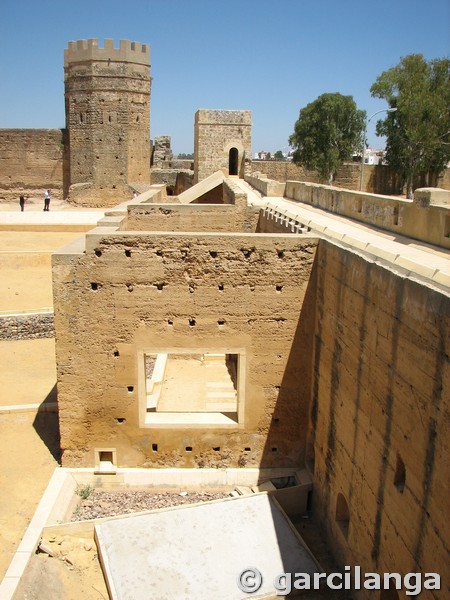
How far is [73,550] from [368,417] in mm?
4093

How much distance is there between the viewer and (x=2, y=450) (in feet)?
31.2

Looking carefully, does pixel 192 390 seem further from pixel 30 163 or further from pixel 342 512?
pixel 30 163

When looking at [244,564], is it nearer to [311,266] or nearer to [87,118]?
[311,266]

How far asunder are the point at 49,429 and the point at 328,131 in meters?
28.6

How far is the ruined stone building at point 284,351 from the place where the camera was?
5.48m

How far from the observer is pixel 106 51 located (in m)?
28.9

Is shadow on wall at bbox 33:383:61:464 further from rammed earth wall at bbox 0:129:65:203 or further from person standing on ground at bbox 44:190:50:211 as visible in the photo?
A: rammed earth wall at bbox 0:129:65:203

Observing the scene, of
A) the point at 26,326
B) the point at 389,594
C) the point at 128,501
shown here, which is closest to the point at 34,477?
the point at 128,501

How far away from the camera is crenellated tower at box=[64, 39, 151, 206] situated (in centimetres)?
2903

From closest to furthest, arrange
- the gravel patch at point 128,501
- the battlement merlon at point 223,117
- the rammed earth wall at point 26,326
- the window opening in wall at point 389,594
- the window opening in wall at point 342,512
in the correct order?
the window opening in wall at point 389,594, the window opening in wall at point 342,512, the gravel patch at point 128,501, the rammed earth wall at point 26,326, the battlement merlon at point 223,117

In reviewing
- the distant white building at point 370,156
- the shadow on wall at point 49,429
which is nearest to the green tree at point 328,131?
the distant white building at point 370,156

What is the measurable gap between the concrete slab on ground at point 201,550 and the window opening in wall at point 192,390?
1.53 m

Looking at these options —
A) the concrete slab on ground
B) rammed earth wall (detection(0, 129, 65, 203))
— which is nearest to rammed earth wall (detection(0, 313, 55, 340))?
the concrete slab on ground

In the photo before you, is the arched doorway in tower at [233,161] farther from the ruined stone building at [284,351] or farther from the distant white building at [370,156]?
the ruined stone building at [284,351]
